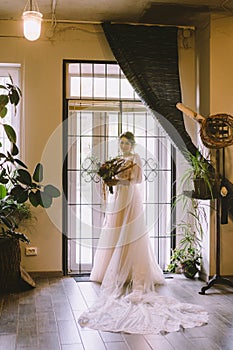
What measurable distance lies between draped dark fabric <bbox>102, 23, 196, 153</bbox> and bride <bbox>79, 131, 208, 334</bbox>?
475mm

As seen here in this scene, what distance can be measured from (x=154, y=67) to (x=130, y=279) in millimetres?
2301

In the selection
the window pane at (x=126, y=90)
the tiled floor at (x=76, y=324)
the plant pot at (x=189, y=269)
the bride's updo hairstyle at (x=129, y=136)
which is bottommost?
the tiled floor at (x=76, y=324)

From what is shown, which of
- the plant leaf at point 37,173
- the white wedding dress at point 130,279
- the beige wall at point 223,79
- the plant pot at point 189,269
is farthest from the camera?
the plant pot at point 189,269

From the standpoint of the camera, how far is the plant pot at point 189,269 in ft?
17.9

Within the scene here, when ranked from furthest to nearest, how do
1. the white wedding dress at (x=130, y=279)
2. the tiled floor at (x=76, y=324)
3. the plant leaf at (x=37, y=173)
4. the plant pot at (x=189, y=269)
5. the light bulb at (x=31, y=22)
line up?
the plant pot at (x=189, y=269) → the plant leaf at (x=37, y=173) → the light bulb at (x=31, y=22) → the white wedding dress at (x=130, y=279) → the tiled floor at (x=76, y=324)

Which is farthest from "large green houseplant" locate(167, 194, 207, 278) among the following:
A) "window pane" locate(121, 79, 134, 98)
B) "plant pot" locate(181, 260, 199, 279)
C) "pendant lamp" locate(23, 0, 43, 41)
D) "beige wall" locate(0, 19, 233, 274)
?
"pendant lamp" locate(23, 0, 43, 41)

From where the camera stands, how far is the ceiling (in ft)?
16.3

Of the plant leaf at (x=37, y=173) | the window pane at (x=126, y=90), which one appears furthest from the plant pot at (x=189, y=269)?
the window pane at (x=126, y=90)

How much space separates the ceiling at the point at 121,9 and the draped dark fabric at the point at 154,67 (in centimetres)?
14

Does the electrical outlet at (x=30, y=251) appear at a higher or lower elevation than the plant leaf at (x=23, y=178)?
lower

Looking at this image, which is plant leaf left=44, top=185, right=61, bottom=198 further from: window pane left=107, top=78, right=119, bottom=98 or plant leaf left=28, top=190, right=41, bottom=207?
window pane left=107, top=78, right=119, bottom=98

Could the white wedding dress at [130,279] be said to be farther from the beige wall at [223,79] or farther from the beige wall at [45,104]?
the beige wall at [223,79]

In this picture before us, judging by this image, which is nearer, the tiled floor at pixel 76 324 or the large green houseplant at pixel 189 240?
the tiled floor at pixel 76 324

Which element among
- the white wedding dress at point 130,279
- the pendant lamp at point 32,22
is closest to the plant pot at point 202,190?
the white wedding dress at point 130,279
